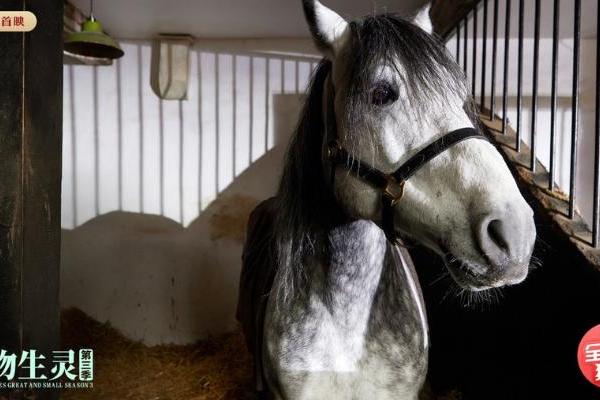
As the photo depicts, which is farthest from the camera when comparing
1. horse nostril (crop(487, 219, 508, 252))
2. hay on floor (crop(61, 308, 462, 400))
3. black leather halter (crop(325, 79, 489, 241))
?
hay on floor (crop(61, 308, 462, 400))

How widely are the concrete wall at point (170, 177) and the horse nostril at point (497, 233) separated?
261 centimetres

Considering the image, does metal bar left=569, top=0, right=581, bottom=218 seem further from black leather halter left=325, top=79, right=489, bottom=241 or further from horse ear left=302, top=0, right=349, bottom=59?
horse ear left=302, top=0, right=349, bottom=59

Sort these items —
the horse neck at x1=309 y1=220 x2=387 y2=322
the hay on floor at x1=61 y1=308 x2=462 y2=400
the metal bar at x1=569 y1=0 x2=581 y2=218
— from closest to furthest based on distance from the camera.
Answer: the horse neck at x1=309 y1=220 x2=387 y2=322, the metal bar at x1=569 y1=0 x2=581 y2=218, the hay on floor at x1=61 y1=308 x2=462 y2=400

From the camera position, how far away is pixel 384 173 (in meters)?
1.12

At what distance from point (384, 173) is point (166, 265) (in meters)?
2.79

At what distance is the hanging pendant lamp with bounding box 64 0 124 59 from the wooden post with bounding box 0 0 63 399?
75cm

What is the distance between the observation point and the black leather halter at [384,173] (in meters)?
1.03

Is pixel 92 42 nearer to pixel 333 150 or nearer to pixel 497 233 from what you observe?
pixel 333 150

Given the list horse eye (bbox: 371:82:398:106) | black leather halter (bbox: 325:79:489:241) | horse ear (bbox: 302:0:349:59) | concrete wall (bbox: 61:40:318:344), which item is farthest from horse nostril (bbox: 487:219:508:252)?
concrete wall (bbox: 61:40:318:344)

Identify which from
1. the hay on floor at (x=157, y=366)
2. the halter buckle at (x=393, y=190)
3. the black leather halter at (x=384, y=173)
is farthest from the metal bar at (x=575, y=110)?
the hay on floor at (x=157, y=366)

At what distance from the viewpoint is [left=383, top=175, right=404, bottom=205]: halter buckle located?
1.09 m

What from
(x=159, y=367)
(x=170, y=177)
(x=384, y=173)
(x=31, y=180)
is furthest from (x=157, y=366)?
(x=384, y=173)

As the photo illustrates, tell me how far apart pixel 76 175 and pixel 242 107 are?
1446 mm

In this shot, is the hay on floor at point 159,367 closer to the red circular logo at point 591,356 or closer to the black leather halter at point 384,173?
the red circular logo at point 591,356
